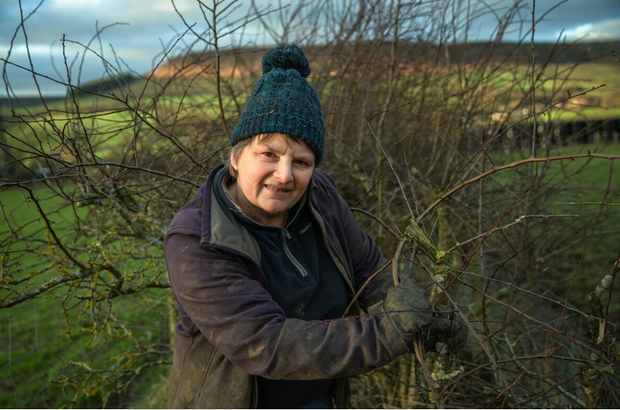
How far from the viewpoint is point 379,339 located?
1.43 m

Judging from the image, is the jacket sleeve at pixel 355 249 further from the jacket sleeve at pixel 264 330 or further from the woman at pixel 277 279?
the jacket sleeve at pixel 264 330

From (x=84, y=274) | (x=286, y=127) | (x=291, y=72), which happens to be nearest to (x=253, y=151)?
(x=286, y=127)

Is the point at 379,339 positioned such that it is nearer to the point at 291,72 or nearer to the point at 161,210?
Result: the point at 291,72

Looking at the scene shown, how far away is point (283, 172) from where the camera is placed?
5.50 feet

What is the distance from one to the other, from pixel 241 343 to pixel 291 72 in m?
1.07

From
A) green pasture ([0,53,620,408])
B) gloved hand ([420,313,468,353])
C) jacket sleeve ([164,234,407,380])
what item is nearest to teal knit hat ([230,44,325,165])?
jacket sleeve ([164,234,407,380])

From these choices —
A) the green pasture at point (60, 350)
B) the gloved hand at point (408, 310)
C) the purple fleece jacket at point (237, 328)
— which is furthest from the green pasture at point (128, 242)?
the gloved hand at point (408, 310)

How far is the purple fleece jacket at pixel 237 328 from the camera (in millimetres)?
1431

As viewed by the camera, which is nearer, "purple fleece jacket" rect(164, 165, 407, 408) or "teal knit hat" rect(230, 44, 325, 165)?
"purple fleece jacket" rect(164, 165, 407, 408)

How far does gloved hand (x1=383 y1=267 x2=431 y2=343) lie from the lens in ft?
4.60

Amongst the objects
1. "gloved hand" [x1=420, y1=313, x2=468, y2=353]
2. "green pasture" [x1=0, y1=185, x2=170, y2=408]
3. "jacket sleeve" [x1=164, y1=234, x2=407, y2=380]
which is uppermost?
"jacket sleeve" [x1=164, y1=234, x2=407, y2=380]

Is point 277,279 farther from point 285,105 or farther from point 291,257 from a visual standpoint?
point 285,105

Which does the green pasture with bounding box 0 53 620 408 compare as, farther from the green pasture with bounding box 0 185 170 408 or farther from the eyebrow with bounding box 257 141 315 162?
the eyebrow with bounding box 257 141 315 162

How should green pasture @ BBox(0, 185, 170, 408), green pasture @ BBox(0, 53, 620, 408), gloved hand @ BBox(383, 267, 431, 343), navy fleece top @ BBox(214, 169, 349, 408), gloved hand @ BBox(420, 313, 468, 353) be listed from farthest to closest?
1. green pasture @ BBox(0, 185, 170, 408)
2. green pasture @ BBox(0, 53, 620, 408)
3. navy fleece top @ BBox(214, 169, 349, 408)
4. gloved hand @ BBox(420, 313, 468, 353)
5. gloved hand @ BBox(383, 267, 431, 343)
